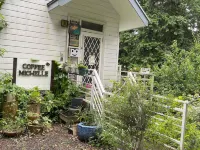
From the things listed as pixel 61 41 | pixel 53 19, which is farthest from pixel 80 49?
pixel 53 19

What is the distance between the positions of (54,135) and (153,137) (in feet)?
7.26

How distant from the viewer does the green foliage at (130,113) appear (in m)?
3.20

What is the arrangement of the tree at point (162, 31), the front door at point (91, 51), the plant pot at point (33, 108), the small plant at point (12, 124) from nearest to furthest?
1. the small plant at point (12, 124)
2. the plant pot at point (33, 108)
3. the front door at point (91, 51)
4. the tree at point (162, 31)

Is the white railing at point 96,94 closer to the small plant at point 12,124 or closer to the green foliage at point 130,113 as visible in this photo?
the green foliage at point 130,113

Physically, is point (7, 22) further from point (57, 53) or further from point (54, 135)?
point (54, 135)

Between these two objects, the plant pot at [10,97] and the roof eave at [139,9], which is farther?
the roof eave at [139,9]

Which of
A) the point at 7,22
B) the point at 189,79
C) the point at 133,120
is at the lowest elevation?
the point at 133,120

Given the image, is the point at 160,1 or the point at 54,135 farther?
the point at 160,1

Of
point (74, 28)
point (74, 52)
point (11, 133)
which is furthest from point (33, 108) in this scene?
point (74, 28)

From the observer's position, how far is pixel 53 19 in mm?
6094

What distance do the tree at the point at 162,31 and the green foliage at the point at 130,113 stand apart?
8319mm

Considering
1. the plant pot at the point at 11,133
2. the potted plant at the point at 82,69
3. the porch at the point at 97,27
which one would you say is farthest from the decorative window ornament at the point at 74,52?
the plant pot at the point at 11,133

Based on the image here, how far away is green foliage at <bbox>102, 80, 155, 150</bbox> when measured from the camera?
3.20m

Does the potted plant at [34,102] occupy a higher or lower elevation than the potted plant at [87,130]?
higher
